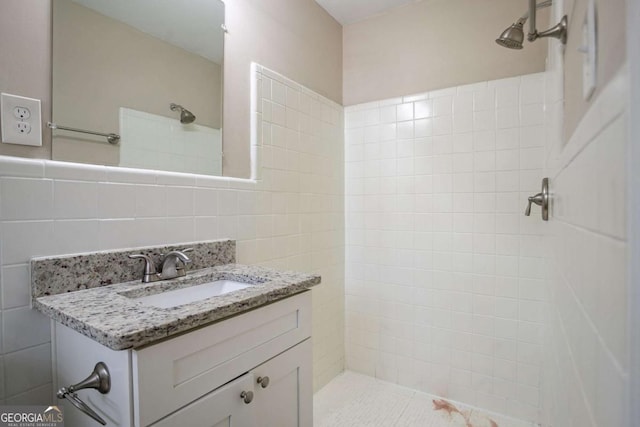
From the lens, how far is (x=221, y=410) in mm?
826

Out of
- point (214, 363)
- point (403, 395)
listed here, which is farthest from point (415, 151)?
point (214, 363)

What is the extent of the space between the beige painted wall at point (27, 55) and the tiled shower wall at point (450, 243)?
1704 mm

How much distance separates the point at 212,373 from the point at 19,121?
2.86 feet

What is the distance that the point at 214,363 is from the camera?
0.81m

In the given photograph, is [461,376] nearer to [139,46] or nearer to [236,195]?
[236,195]

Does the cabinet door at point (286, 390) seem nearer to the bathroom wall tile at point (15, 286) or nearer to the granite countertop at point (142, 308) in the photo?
the granite countertop at point (142, 308)

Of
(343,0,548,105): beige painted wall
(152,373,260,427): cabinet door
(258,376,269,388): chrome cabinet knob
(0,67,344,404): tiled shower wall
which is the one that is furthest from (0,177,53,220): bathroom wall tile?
(343,0,548,105): beige painted wall

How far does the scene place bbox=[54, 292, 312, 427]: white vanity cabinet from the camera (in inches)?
26.5

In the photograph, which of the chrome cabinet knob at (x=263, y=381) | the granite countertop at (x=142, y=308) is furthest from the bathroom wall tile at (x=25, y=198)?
the chrome cabinet knob at (x=263, y=381)

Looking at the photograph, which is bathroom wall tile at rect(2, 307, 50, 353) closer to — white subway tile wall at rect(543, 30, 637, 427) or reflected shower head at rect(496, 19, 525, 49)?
white subway tile wall at rect(543, 30, 637, 427)

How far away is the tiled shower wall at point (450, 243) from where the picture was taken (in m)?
1.77

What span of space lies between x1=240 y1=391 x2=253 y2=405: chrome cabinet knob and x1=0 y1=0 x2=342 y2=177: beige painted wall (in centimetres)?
90

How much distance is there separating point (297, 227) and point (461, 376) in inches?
52.8

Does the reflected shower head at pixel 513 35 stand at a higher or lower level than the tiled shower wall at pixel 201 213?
higher
